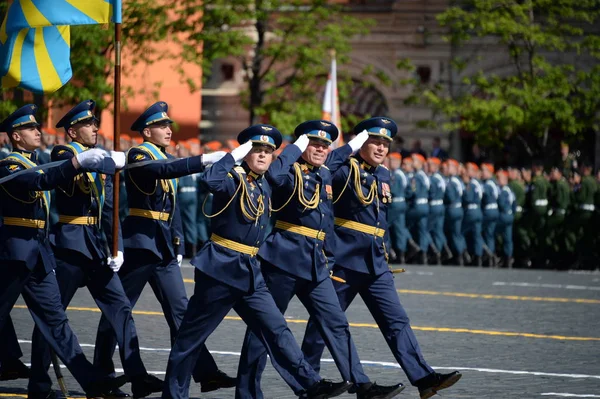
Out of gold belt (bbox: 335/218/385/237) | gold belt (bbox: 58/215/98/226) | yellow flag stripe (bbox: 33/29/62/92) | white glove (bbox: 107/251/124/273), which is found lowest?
white glove (bbox: 107/251/124/273)

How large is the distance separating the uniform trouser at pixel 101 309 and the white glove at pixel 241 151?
1.35m

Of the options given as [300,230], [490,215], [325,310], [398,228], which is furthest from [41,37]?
[490,215]

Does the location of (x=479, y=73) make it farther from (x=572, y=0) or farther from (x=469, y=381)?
(x=469, y=381)

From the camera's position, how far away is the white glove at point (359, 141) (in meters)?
9.77

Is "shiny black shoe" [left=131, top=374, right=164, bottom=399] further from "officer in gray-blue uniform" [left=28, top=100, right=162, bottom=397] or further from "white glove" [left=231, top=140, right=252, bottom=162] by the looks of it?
"white glove" [left=231, top=140, right=252, bottom=162]

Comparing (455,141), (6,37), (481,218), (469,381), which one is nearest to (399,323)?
(469,381)

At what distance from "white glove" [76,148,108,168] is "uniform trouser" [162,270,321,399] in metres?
0.94

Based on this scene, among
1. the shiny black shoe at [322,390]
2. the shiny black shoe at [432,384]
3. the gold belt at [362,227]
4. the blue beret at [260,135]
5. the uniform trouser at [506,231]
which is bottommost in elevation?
the uniform trouser at [506,231]

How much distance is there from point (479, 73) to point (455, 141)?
341cm

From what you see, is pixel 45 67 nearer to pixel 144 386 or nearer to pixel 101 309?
pixel 101 309

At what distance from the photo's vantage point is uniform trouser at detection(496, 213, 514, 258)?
22.5m

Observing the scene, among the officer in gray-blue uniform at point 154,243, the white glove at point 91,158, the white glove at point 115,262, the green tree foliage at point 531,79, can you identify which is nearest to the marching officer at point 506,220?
the green tree foliage at point 531,79

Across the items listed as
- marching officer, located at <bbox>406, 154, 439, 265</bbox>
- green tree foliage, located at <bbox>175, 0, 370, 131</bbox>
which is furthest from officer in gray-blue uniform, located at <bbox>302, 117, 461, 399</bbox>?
green tree foliage, located at <bbox>175, 0, 370, 131</bbox>

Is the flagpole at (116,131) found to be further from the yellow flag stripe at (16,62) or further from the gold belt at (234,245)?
the yellow flag stripe at (16,62)
